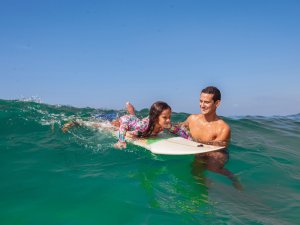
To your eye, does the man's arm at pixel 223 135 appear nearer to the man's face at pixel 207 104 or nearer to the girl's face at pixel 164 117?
the man's face at pixel 207 104

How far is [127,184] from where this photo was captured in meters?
5.16

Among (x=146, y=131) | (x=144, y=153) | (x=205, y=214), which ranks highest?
(x=146, y=131)

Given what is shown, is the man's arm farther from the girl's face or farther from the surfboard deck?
the girl's face

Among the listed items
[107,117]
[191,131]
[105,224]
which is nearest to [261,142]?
[191,131]

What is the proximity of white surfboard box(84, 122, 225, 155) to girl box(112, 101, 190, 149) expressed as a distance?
6.6 inches

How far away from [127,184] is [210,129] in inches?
108

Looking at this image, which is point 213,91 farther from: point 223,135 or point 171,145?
point 171,145

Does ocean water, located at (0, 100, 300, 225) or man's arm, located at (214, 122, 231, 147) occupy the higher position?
man's arm, located at (214, 122, 231, 147)

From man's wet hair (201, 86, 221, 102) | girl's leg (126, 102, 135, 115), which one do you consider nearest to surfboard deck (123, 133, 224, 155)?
man's wet hair (201, 86, 221, 102)

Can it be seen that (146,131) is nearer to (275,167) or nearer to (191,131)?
(191,131)

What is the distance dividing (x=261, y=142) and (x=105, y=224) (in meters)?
6.70

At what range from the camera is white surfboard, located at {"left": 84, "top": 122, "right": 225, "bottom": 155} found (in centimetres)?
642

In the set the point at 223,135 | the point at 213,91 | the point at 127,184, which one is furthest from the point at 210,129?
the point at 127,184

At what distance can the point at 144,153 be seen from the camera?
6.84 metres
